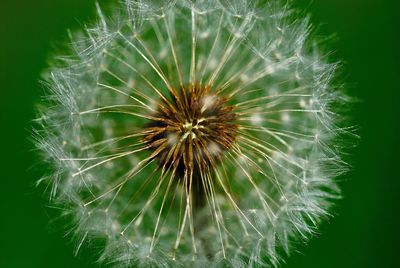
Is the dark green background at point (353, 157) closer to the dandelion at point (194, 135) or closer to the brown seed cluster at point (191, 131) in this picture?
the dandelion at point (194, 135)

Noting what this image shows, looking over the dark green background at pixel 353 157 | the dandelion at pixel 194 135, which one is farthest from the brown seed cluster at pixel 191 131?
the dark green background at pixel 353 157

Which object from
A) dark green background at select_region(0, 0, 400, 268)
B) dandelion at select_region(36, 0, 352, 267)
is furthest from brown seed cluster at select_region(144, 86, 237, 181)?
dark green background at select_region(0, 0, 400, 268)

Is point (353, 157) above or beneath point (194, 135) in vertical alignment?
above

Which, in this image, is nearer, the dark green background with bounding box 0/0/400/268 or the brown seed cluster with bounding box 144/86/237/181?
the brown seed cluster with bounding box 144/86/237/181

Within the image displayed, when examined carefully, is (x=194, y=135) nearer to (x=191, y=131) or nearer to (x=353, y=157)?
(x=191, y=131)

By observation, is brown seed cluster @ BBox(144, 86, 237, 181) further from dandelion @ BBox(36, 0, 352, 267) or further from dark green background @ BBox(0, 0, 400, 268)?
dark green background @ BBox(0, 0, 400, 268)

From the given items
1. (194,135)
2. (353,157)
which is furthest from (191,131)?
(353,157)
